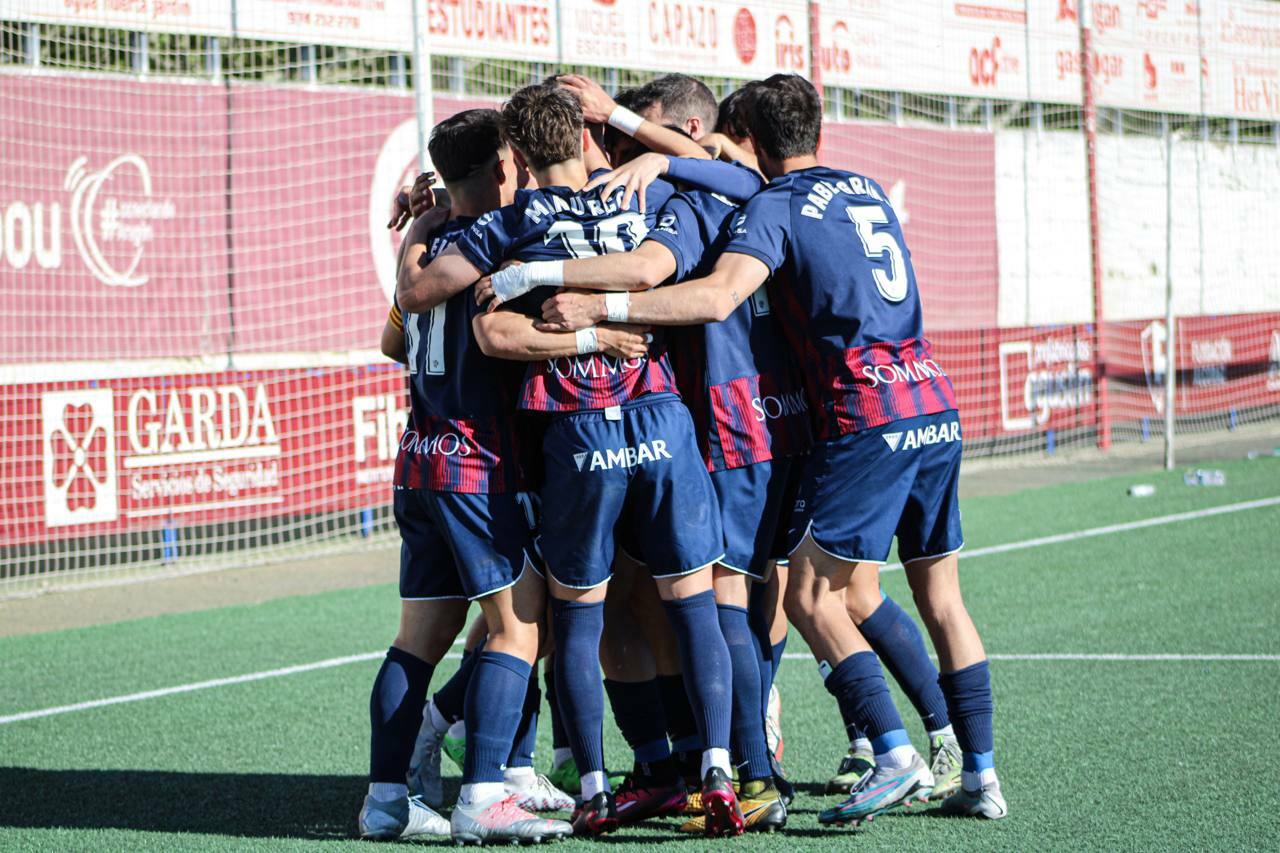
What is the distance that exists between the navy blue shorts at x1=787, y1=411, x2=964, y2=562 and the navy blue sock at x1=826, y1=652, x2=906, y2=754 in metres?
0.29

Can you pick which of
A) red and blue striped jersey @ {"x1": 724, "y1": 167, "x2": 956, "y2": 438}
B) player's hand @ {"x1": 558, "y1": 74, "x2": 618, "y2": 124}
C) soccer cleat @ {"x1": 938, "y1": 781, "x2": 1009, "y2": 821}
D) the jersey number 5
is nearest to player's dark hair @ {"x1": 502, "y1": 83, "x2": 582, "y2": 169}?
player's hand @ {"x1": 558, "y1": 74, "x2": 618, "y2": 124}

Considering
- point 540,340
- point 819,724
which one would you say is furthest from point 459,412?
point 819,724

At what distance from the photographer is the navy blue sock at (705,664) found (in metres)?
3.99

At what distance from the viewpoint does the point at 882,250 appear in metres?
4.24

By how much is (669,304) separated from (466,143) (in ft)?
2.44

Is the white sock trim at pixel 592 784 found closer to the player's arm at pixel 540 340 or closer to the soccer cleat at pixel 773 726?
the soccer cleat at pixel 773 726

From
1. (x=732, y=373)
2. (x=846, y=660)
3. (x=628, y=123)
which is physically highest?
(x=628, y=123)

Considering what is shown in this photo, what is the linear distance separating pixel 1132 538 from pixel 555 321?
254 inches

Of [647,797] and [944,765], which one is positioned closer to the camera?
[647,797]

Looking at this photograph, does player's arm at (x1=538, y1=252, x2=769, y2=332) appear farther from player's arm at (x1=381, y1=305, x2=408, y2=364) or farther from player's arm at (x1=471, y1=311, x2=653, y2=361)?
player's arm at (x1=381, y1=305, x2=408, y2=364)

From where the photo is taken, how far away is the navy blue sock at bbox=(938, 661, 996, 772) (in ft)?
13.7

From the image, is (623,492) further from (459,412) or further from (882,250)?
(882,250)

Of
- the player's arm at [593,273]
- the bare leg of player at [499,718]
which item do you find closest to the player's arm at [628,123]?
the player's arm at [593,273]

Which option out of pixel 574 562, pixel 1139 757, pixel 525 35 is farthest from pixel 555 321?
pixel 525 35
